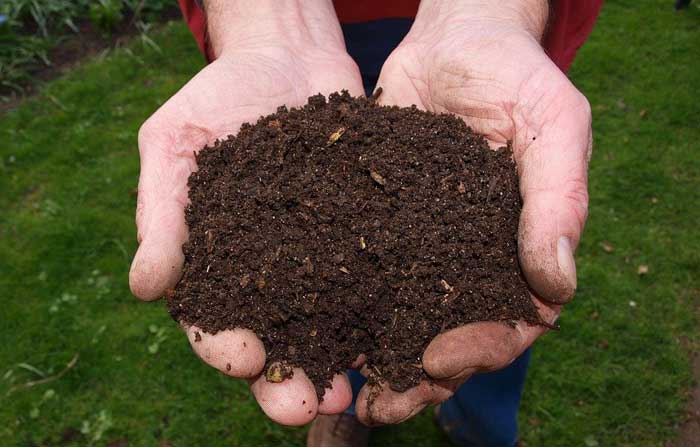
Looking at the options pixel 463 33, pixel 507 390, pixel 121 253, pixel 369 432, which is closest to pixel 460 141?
pixel 463 33

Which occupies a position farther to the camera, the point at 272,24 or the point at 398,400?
the point at 272,24

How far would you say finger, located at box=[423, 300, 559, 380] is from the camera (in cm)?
166

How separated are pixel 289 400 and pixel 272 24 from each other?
156cm

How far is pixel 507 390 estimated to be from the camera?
271 cm

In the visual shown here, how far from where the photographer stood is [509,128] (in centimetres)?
200

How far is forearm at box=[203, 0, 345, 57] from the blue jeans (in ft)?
0.60

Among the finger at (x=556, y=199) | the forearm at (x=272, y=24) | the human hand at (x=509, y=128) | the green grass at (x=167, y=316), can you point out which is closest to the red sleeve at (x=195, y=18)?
the forearm at (x=272, y=24)

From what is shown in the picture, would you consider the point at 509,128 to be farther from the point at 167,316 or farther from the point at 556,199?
the point at 167,316

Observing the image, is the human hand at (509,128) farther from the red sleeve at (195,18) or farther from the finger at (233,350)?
the red sleeve at (195,18)

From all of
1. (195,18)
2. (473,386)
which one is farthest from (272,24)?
(473,386)

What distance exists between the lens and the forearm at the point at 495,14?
2.25m

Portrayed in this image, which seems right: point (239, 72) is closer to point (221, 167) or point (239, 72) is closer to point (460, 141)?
point (221, 167)

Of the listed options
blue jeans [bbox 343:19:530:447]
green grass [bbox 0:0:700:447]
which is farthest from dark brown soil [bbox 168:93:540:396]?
green grass [bbox 0:0:700:447]

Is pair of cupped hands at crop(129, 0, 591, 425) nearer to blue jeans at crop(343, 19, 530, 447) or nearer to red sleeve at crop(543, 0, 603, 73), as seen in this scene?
red sleeve at crop(543, 0, 603, 73)
